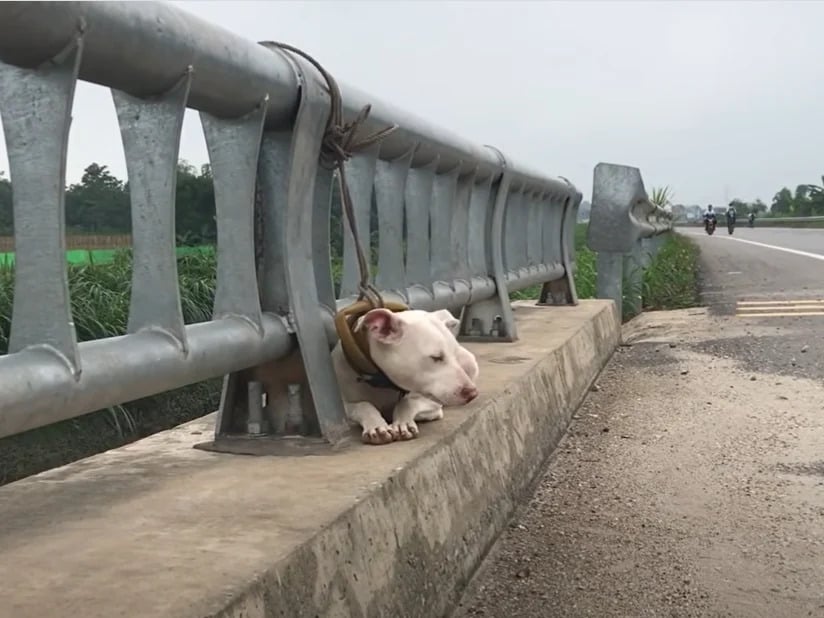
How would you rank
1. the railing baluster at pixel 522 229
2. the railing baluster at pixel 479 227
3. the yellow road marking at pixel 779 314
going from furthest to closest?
the yellow road marking at pixel 779 314 → the railing baluster at pixel 522 229 → the railing baluster at pixel 479 227

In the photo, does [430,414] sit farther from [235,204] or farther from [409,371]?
[235,204]

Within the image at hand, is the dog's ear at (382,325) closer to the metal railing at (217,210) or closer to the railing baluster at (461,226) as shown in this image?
the metal railing at (217,210)

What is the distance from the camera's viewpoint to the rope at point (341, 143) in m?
3.24

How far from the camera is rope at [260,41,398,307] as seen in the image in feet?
10.6

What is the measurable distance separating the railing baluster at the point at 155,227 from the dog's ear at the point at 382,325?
738 millimetres

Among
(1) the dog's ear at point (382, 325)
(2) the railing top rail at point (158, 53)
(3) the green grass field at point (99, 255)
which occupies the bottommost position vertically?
(1) the dog's ear at point (382, 325)

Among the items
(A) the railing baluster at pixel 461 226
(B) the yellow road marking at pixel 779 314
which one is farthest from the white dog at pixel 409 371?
(B) the yellow road marking at pixel 779 314

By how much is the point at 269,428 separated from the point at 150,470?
0.40m

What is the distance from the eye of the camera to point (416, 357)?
3.18 metres

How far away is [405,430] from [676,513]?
Result: 3.35ft

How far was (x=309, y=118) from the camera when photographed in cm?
312

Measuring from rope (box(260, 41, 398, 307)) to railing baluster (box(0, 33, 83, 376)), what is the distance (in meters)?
1.16

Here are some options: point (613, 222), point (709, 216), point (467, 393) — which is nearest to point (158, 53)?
point (467, 393)

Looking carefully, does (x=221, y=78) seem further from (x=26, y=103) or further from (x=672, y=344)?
(x=672, y=344)
